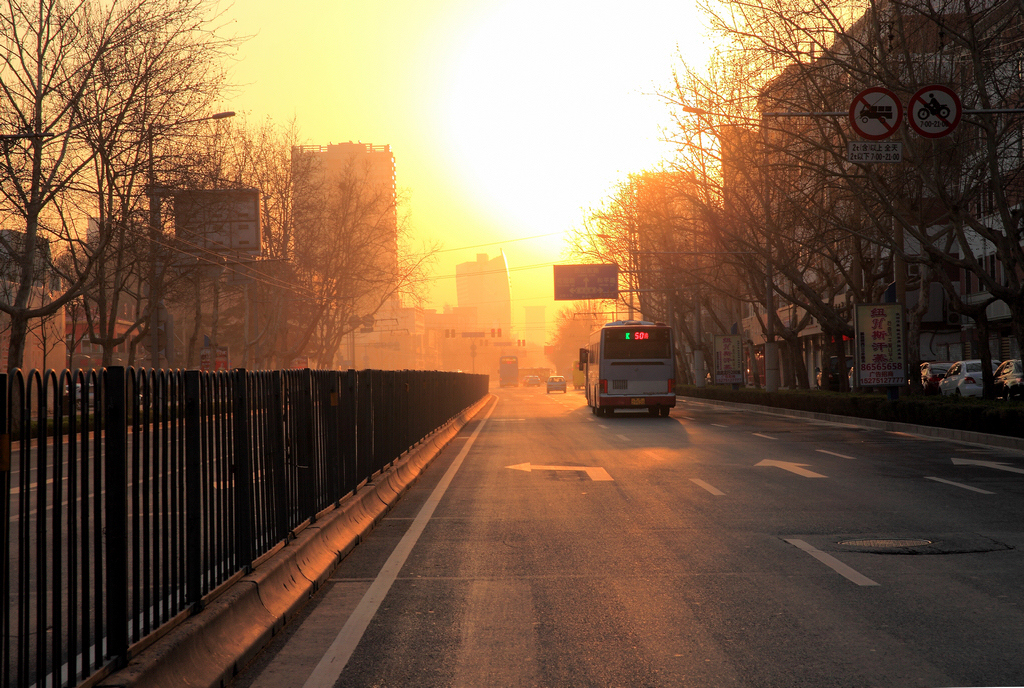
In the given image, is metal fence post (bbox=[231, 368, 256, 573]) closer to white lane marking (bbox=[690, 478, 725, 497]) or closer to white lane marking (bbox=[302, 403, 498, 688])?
white lane marking (bbox=[302, 403, 498, 688])

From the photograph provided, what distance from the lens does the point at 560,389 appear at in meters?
95.7

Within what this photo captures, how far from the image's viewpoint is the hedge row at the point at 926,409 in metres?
21.3

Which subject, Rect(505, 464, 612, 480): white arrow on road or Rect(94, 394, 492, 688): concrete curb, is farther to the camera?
Rect(505, 464, 612, 480): white arrow on road

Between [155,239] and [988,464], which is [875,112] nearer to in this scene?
[988,464]

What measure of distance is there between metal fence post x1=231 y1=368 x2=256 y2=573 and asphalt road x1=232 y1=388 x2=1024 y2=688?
64 cm

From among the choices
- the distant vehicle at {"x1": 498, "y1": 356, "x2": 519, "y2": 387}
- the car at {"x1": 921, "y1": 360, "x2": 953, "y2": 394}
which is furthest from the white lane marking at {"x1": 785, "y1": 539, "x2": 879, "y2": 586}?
the distant vehicle at {"x1": 498, "y1": 356, "x2": 519, "y2": 387}

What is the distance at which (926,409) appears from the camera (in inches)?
1010

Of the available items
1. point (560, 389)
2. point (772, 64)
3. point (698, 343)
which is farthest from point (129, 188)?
point (560, 389)

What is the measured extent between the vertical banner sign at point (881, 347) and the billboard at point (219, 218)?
22.4m

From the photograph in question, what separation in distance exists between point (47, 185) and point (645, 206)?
104 feet

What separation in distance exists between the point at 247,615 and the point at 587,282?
65862 millimetres

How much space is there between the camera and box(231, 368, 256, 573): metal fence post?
6.81 metres

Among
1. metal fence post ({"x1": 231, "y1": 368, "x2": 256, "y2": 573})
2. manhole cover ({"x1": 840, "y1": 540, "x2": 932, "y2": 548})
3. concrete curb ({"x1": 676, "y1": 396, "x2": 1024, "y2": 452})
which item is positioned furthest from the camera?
concrete curb ({"x1": 676, "y1": 396, "x2": 1024, "y2": 452})

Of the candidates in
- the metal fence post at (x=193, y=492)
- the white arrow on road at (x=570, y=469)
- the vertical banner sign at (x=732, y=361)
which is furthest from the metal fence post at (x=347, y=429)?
the vertical banner sign at (x=732, y=361)
